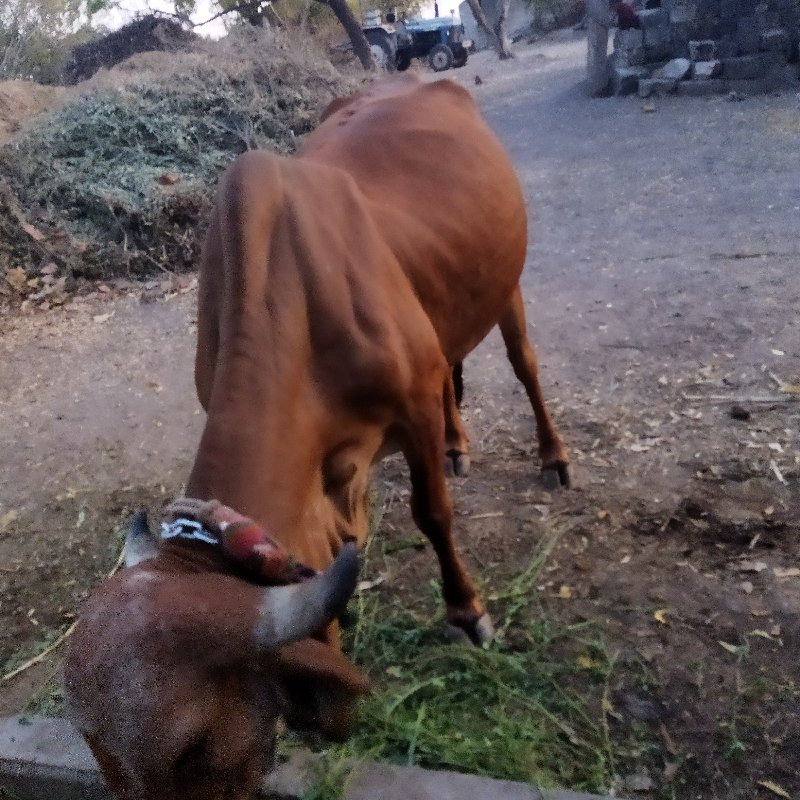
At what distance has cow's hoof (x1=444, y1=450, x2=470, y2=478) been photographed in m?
4.06

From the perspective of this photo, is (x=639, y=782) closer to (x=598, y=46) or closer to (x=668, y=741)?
(x=668, y=741)

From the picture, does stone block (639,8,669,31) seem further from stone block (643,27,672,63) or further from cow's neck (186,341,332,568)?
cow's neck (186,341,332,568)

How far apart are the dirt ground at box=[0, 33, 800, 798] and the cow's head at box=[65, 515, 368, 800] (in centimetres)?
126

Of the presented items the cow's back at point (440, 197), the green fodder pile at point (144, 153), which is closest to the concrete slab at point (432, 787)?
the cow's back at point (440, 197)

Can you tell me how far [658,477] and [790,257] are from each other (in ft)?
8.82

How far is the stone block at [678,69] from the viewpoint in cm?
1172

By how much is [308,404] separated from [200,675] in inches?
33.6

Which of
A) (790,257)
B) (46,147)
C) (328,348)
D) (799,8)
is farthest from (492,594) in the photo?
(799,8)

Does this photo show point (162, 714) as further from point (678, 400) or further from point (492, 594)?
point (678, 400)

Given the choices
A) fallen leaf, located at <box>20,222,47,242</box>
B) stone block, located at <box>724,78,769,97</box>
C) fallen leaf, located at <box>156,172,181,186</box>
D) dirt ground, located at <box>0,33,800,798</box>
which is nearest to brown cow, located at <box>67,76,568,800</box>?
dirt ground, located at <box>0,33,800,798</box>

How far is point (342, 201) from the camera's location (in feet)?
9.20

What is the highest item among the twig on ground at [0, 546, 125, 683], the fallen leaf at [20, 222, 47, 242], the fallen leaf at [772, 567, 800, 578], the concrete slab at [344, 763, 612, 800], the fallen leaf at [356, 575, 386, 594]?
the fallen leaf at [20, 222, 47, 242]

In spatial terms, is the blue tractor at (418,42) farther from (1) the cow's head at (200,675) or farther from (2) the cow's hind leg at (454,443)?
(1) the cow's head at (200,675)

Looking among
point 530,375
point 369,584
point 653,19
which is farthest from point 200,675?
point 653,19
